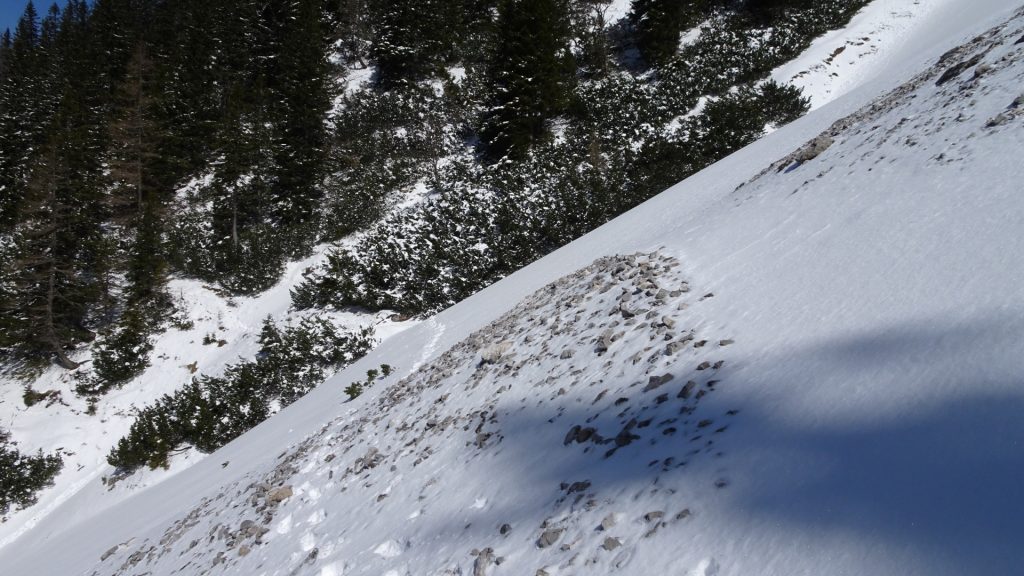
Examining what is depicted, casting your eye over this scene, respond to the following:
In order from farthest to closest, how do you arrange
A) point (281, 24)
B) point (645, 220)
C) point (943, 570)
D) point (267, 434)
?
point (281, 24)
point (645, 220)
point (267, 434)
point (943, 570)

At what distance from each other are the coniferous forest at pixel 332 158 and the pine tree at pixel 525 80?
3.7 inches

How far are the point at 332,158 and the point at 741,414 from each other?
22175 millimetres

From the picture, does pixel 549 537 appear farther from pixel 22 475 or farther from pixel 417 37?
pixel 417 37

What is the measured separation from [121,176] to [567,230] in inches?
736

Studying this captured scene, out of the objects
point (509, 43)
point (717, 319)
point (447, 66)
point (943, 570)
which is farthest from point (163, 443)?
point (447, 66)

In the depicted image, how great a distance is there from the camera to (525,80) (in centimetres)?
1839

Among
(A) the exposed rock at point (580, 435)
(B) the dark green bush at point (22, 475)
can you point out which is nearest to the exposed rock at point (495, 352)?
(A) the exposed rock at point (580, 435)

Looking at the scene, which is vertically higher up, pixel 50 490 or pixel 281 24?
pixel 281 24

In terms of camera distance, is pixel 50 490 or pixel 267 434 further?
pixel 50 490

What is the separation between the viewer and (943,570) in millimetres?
1185

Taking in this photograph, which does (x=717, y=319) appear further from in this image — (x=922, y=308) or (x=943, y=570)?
(x=943, y=570)

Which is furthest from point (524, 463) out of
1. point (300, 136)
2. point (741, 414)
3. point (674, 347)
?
point (300, 136)

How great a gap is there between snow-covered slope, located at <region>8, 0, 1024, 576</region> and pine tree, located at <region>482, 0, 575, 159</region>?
13.3 meters

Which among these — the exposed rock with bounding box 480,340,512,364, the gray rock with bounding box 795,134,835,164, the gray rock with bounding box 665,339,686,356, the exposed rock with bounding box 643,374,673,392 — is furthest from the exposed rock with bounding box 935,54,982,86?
the exposed rock with bounding box 480,340,512,364
